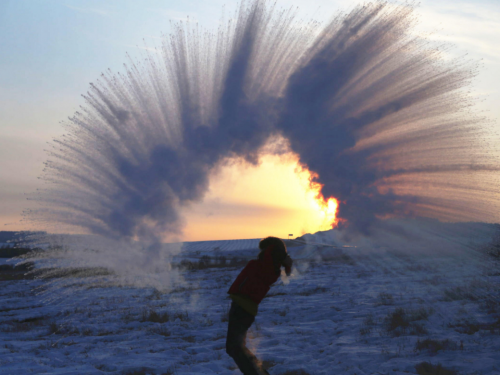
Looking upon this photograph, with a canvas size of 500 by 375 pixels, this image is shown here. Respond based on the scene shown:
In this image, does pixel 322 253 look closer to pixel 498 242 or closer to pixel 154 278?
pixel 498 242

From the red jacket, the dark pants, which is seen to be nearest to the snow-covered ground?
the dark pants

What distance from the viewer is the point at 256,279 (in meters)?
4.45

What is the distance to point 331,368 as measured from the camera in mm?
6203

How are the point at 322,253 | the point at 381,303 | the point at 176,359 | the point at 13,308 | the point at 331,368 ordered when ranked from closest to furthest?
the point at 331,368
the point at 176,359
the point at 381,303
the point at 13,308
the point at 322,253

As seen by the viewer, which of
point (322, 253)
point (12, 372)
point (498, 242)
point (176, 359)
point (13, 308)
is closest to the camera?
point (12, 372)

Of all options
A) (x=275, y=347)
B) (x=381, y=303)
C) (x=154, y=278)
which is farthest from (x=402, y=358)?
(x=154, y=278)

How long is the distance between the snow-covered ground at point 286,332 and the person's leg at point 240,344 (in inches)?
82.1

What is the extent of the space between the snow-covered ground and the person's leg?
2086 mm

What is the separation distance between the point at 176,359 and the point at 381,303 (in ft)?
23.6

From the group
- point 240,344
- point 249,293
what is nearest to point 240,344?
point 240,344

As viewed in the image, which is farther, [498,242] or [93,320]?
[498,242]

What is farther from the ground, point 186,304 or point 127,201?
point 127,201

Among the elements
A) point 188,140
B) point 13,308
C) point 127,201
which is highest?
point 188,140

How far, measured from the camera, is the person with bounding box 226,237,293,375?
440 centimetres
